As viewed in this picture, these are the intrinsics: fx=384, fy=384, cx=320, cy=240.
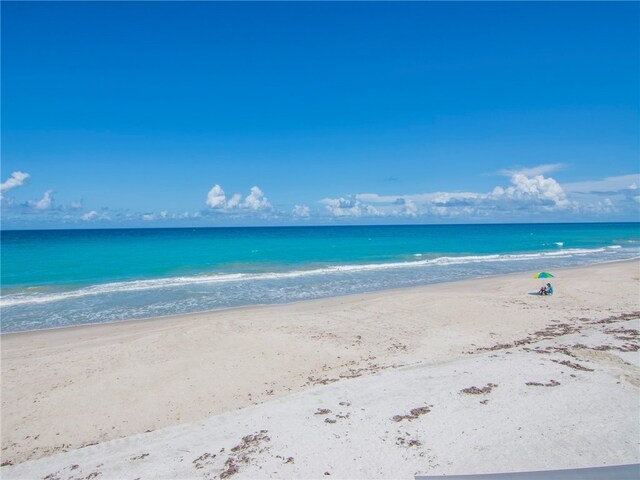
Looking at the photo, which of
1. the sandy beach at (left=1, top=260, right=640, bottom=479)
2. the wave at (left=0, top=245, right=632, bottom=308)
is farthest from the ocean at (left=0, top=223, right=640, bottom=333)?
the sandy beach at (left=1, top=260, right=640, bottom=479)

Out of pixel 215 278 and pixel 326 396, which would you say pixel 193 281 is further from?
pixel 326 396

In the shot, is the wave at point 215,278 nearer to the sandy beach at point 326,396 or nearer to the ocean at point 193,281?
the ocean at point 193,281

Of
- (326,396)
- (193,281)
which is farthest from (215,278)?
(326,396)

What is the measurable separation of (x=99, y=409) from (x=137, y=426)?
1.36 m

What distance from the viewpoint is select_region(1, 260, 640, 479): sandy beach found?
5.75 meters

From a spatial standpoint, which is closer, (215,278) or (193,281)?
(193,281)

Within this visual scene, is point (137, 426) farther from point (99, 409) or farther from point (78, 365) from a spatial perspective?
point (78, 365)

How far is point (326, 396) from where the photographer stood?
773cm

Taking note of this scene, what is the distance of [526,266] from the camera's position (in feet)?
105

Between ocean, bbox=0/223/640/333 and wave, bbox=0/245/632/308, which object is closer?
ocean, bbox=0/223/640/333

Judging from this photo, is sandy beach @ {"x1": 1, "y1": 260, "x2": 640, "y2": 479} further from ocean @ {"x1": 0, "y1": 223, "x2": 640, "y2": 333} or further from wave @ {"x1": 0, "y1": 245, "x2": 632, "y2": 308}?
wave @ {"x1": 0, "y1": 245, "x2": 632, "y2": 308}

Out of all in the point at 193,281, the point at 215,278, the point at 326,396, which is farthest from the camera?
the point at 215,278

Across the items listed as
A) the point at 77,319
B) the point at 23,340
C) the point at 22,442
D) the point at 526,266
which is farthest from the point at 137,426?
the point at 526,266

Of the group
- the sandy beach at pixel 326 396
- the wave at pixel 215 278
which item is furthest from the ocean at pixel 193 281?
the sandy beach at pixel 326 396
